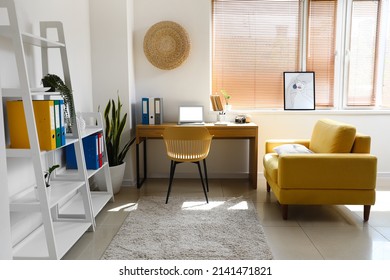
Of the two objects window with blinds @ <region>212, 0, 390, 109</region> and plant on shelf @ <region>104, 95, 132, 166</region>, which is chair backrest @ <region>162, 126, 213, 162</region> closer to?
plant on shelf @ <region>104, 95, 132, 166</region>

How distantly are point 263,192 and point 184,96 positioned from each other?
1.52 metres

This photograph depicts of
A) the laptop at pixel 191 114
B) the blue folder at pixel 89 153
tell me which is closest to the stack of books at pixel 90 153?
the blue folder at pixel 89 153

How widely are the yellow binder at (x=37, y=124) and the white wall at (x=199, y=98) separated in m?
2.32

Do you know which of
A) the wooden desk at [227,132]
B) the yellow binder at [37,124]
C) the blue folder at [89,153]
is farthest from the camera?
the wooden desk at [227,132]

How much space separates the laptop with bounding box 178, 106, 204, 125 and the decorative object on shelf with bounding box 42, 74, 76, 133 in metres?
1.93

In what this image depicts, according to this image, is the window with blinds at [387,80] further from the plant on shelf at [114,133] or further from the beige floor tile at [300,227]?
the plant on shelf at [114,133]

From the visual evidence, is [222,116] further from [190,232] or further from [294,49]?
[190,232]

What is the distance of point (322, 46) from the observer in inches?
189

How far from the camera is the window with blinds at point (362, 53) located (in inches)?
186

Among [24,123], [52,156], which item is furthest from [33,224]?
[24,123]

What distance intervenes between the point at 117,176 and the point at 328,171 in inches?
83.8

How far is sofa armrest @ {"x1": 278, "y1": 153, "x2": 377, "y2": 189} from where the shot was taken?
318 centimetres

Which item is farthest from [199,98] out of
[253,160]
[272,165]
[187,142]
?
[272,165]

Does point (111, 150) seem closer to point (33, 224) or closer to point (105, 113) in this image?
point (105, 113)
